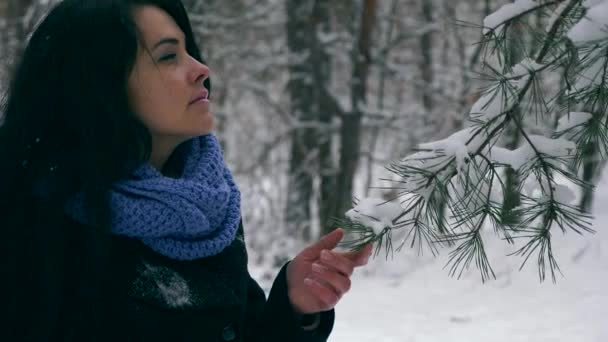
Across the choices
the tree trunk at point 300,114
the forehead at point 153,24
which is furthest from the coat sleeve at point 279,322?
the tree trunk at point 300,114

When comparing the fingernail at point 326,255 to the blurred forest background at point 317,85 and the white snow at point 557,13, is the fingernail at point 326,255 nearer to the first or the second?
the white snow at point 557,13

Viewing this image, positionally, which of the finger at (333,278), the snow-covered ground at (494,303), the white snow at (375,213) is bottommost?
the snow-covered ground at (494,303)

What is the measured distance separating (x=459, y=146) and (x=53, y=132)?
2.50 feet

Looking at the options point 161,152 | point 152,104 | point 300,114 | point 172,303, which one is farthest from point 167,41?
point 300,114

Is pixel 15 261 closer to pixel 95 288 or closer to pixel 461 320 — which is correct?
pixel 95 288

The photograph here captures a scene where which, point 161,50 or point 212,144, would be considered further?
point 212,144

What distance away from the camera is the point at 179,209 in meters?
1.39

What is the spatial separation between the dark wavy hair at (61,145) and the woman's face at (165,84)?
0.02 metres

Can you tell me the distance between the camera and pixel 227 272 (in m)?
1.52

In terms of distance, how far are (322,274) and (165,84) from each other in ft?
→ 1.58

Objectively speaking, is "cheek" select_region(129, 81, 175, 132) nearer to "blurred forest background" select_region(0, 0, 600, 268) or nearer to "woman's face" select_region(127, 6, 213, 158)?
"woman's face" select_region(127, 6, 213, 158)

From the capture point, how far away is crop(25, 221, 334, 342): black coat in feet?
4.39

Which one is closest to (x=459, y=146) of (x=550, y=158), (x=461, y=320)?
(x=550, y=158)

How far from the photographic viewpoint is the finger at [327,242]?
1.45m
